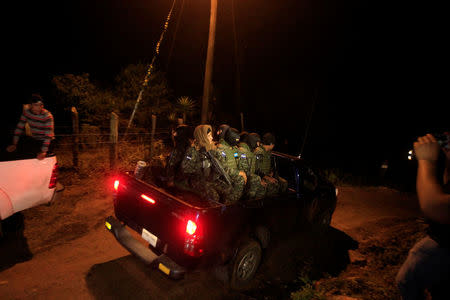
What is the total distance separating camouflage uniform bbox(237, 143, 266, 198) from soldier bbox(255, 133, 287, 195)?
17 centimetres

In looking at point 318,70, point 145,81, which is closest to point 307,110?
point 318,70

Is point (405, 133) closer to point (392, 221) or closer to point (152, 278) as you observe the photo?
point (392, 221)

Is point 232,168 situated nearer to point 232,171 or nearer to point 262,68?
point 232,171

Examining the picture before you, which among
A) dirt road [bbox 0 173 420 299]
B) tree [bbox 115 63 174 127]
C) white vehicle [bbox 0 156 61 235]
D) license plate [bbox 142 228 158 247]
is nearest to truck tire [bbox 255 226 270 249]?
dirt road [bbox 0 173 420 299]

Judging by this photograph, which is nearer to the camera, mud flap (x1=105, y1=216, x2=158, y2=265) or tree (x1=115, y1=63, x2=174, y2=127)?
mud flap (x1=105, y1=216, x2=158, y2=265)

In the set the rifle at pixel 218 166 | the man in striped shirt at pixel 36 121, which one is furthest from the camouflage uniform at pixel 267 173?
the man in striped shirt at pixel 36 121

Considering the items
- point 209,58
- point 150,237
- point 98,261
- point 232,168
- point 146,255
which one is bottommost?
point 98,261

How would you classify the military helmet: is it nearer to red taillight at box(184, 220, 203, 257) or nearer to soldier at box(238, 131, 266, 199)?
soldier at box(238, 131, 266, 199)

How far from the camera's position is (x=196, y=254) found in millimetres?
2926

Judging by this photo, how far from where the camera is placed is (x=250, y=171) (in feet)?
14.5

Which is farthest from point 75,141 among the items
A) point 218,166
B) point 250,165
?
point 250,165

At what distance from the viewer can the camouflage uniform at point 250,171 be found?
4172 millimetres

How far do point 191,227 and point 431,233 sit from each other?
2111mm

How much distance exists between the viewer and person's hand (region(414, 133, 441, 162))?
186 cm
